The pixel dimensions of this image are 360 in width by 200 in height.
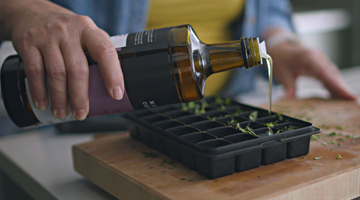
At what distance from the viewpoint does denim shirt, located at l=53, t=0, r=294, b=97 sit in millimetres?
1269

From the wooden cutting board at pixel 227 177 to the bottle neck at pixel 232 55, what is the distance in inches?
9.3

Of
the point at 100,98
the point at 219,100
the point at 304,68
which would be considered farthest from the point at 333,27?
the point at 100,98

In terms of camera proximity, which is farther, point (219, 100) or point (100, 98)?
point (219, 100)

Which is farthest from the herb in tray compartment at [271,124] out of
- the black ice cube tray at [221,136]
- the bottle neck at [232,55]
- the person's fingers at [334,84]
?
the person's fingers at [334,84]

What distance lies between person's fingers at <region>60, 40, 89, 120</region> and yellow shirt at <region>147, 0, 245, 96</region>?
756mm

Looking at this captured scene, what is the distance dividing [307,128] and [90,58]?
510 millimetres

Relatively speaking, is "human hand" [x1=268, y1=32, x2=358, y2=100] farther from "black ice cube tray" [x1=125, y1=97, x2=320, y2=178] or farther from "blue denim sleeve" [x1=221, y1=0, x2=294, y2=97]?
"black ice cube tray" [x1=125, y1=97, x2=320, y2=178]

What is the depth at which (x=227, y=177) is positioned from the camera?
636mm

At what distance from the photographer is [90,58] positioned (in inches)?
26.5

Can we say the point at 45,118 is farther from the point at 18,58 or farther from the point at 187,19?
the point at 187,19

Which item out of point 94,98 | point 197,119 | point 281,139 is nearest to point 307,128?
point 281,139

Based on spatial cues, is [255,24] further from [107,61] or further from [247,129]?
[107,61]

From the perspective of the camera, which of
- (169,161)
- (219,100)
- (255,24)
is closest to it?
(169,161)

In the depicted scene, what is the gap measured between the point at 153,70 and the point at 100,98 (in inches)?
5.6
